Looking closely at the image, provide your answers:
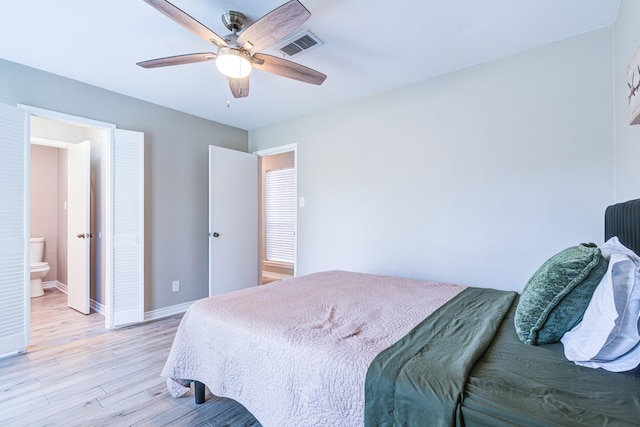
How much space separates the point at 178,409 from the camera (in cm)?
181

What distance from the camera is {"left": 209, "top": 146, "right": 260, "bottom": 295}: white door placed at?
Answer: 3758mm

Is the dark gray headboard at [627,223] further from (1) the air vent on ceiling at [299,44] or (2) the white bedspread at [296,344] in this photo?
(1) the air vent on ceiling at [299,44]

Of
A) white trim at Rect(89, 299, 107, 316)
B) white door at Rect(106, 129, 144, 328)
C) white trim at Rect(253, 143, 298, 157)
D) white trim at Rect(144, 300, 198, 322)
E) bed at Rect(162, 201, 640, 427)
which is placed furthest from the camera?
white trim at Rect(253, 143, 298, 157)

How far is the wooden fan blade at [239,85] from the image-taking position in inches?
85.5

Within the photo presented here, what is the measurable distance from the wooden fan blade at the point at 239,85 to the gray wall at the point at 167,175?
1.69 metres

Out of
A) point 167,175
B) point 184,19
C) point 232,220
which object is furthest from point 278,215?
point 184,19

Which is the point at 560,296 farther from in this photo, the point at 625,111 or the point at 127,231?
the point at 127,231

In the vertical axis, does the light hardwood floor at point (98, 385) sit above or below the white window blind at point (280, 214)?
below

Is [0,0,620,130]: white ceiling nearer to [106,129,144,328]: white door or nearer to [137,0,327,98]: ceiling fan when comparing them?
[137,0,327,98]: ceiling fan

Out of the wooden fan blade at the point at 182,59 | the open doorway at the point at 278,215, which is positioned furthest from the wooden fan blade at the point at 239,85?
the open doorway at the point at 278,215

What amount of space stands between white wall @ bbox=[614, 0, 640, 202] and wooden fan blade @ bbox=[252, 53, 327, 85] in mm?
1766

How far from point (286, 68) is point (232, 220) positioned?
2.38m

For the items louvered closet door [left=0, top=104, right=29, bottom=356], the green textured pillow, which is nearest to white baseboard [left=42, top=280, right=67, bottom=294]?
louvered closet door [left=0, top=104, right=29, bottom=356]

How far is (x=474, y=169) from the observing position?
2.55 metres
